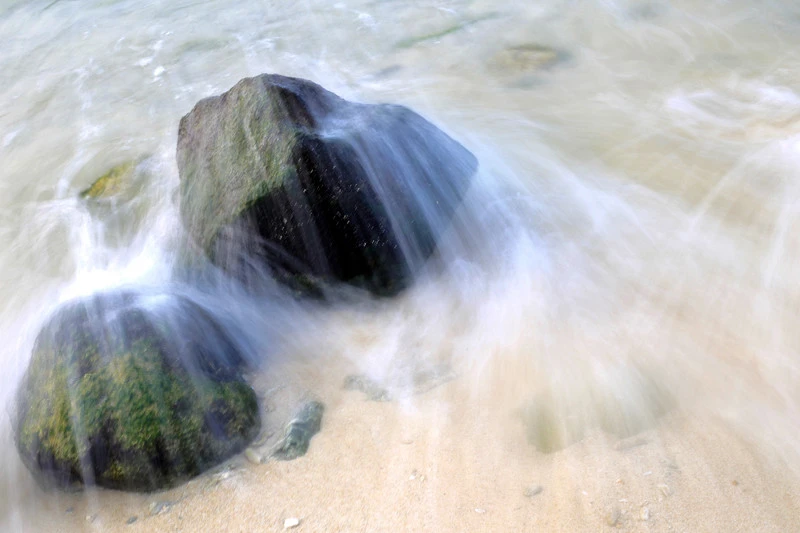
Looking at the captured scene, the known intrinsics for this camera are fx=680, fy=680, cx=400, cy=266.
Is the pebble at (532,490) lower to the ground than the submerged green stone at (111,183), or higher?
lower

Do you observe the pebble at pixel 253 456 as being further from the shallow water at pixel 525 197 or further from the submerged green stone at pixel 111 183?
the submerged green stone at pixel 111 183

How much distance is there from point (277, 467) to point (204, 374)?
1.91ft

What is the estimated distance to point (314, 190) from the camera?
3.58m

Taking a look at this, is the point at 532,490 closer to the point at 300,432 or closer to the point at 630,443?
the point at 630,443

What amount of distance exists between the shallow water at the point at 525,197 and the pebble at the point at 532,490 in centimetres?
19

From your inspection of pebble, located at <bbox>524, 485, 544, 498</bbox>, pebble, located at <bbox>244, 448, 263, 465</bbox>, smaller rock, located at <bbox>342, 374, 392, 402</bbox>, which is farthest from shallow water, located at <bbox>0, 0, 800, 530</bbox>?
pebble, located at <bbox>244, 448, 263, 465</bbox>

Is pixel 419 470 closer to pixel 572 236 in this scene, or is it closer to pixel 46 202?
pixel 572 236

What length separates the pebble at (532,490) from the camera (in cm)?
258

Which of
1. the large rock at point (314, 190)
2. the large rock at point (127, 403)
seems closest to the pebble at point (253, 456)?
the large rock at point (127, 403)

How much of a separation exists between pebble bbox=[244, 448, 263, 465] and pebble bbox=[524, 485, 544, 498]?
1112mm

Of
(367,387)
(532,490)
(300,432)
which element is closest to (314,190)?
(367,387)

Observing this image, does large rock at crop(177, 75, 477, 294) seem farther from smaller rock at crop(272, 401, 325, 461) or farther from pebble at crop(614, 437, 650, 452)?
pebble at crop(614, 437, 650, 452)

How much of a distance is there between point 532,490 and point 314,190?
1.86 metres

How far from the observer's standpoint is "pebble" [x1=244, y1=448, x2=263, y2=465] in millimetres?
2885
